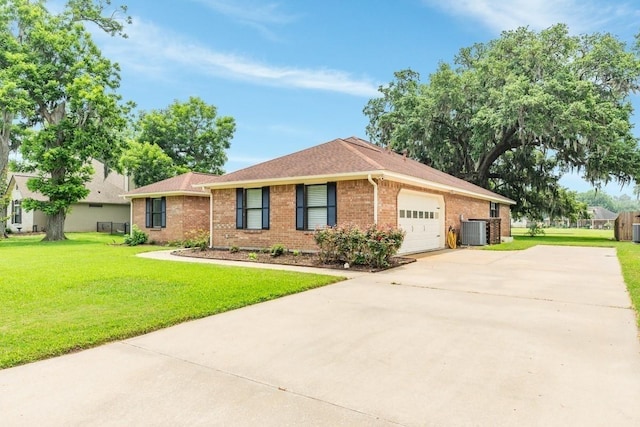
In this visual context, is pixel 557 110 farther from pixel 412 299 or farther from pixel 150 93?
pixel 150 93

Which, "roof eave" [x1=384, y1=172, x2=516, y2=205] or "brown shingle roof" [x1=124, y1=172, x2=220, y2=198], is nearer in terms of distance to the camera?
"roof eave" [x1=384, y1=172, x2=516, y2=205]

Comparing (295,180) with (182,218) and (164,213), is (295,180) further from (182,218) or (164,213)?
(164,213)

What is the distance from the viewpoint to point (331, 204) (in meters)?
12.1

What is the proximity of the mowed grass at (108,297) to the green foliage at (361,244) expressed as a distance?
177 centimetres

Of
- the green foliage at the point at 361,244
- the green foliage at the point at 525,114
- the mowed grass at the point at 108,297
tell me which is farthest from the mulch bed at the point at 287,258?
the green foliage at the point at 525,114

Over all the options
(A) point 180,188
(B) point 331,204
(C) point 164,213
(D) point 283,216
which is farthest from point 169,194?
(B) point 331,204

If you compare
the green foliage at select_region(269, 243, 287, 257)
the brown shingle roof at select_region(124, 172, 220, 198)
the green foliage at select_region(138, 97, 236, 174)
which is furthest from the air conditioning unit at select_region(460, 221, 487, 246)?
the green foliage at select_region(138, 97, 236, 174)

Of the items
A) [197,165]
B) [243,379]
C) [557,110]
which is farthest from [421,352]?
[197,165]

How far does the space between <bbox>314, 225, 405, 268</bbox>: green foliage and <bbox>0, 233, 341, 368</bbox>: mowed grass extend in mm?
1775

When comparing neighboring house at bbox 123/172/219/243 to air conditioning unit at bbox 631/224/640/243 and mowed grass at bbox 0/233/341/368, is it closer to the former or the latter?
mowed grass at bbox 0/233/341/368

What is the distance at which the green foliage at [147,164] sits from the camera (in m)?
31.6

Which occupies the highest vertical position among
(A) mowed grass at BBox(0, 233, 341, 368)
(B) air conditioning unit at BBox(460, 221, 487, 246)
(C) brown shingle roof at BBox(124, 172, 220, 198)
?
(C) brown shingle roof at BBox(124, 172, 220, 198)

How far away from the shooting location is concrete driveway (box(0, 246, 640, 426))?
274 centimetres

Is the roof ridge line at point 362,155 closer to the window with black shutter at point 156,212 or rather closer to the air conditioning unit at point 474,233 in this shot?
the air conditioning unit at point 474,233
